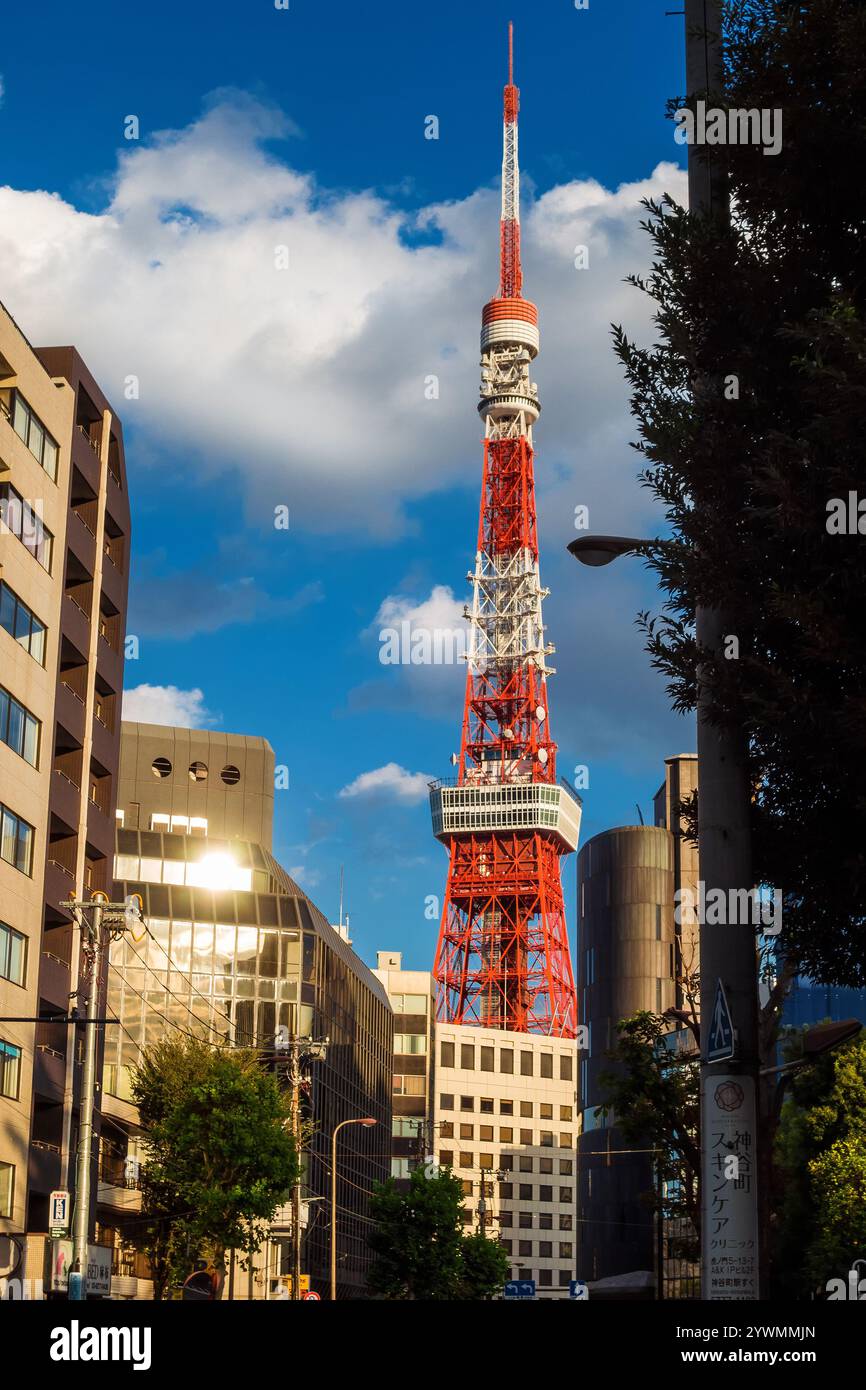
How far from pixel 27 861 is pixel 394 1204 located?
34.3 m

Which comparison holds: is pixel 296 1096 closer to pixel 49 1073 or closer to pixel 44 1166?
pixel 49 1073

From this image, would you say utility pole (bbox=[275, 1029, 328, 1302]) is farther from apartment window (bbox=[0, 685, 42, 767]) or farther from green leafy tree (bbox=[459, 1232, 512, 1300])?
apartment window (bbox=[0, 685, 42, 767])

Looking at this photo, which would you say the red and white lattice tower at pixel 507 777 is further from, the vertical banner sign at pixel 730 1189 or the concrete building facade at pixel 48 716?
the vertical banner sign at pixel 730 1189

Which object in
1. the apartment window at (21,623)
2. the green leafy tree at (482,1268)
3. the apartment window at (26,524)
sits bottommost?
the green leafy tree at (482,1268)

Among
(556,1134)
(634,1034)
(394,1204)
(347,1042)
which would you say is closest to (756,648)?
(634,1034)

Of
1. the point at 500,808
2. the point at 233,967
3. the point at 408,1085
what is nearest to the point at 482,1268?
the point at 233,967

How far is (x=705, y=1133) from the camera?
408 inches

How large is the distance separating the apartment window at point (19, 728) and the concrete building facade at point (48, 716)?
68 millimetres

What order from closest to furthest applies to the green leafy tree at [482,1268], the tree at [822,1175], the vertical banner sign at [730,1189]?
the vertical banner sign at [730,1189] → the tree at [822,1175] → the green leafy tree at [482,1268]

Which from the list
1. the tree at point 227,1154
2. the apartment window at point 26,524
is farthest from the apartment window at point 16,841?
the tree at point 227,1154

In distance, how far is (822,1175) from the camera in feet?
187

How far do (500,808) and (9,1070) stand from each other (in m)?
139

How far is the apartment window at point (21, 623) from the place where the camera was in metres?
54.6

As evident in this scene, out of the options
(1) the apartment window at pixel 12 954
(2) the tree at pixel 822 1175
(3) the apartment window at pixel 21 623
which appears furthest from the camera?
(2) the tree at pixel 822 1175
